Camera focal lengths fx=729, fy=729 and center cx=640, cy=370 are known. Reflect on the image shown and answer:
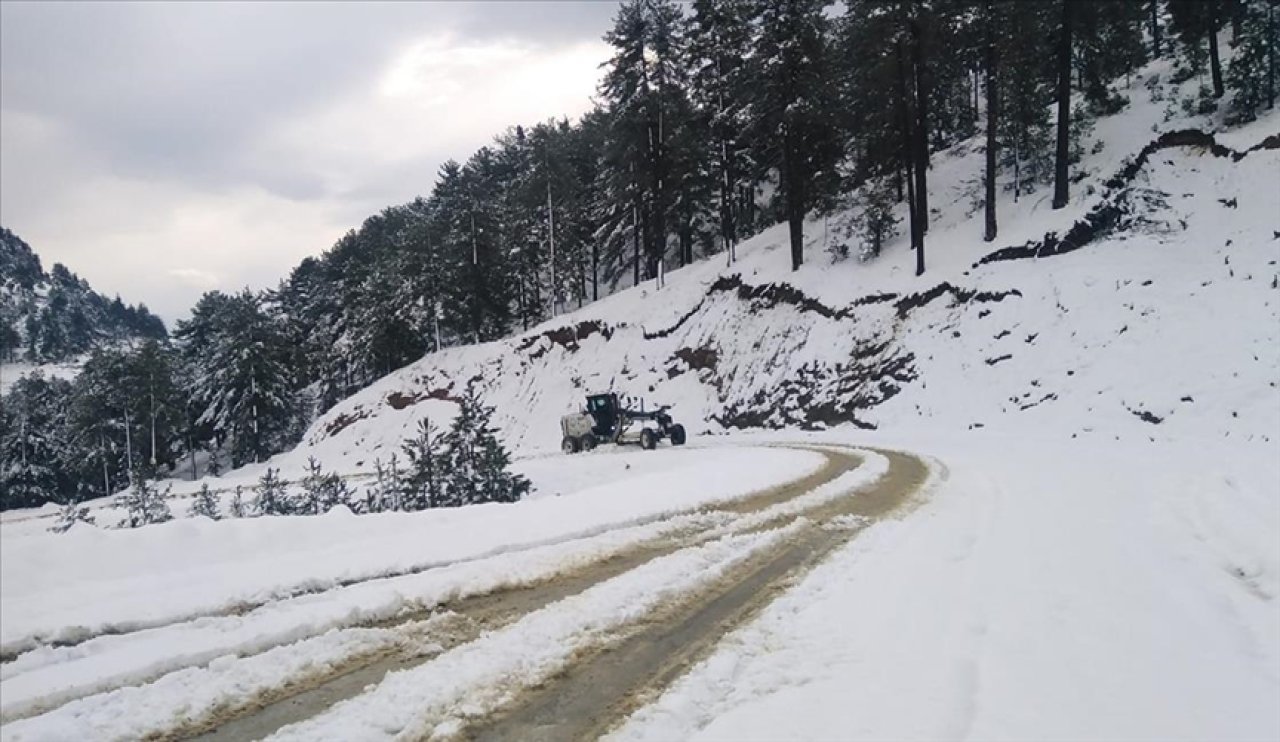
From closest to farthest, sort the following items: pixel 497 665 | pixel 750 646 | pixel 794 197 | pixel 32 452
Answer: pixel 497 665
pixel 750 646
pixel 794 197
pixel 32 452

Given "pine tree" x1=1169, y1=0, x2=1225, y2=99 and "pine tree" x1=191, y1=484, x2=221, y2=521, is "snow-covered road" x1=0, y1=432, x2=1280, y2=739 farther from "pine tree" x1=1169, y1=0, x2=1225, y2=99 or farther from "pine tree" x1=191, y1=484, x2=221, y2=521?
"pine tree" x1=1169, y1=0, x2=1225, y2=99

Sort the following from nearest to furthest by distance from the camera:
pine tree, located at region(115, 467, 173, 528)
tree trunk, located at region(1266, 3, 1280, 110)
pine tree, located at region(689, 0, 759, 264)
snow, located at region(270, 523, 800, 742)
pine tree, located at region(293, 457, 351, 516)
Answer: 1. snow, located at region(270, 523, 800, 742)
2. pine tree, located at region(115, 467, 173, 528)
3. pine tree, located at region(293, 457, 351, 516)
4. tree trunk, located at region(1266, 3, 1280, 110)
5. pine tree, located at region(689, 0, 759, 264)

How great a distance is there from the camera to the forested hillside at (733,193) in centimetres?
3014

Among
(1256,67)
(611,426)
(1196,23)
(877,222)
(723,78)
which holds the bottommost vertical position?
(611,426)

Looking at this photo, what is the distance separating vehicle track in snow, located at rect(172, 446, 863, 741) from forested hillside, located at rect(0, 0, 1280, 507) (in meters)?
13.8

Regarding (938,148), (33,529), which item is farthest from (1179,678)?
(938,148)

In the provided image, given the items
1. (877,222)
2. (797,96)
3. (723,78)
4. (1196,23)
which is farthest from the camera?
(723,78)

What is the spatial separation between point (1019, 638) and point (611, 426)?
2507 centimetres

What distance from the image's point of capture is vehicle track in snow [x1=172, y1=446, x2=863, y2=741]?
4.22 metres

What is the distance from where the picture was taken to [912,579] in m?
6.83

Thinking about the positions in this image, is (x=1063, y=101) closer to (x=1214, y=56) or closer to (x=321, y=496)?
(x=1214, y=56)

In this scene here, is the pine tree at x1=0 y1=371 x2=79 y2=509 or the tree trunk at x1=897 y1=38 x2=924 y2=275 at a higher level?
the tree trunk at x1=897 y1=38 x2=924 y2=275

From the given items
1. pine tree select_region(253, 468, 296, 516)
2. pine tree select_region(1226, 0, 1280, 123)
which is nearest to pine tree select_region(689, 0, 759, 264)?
pine tree select_region(1226, 0, 1280, 123)

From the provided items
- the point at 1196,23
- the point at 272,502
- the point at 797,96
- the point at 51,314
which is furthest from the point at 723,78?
the point at 51,314
